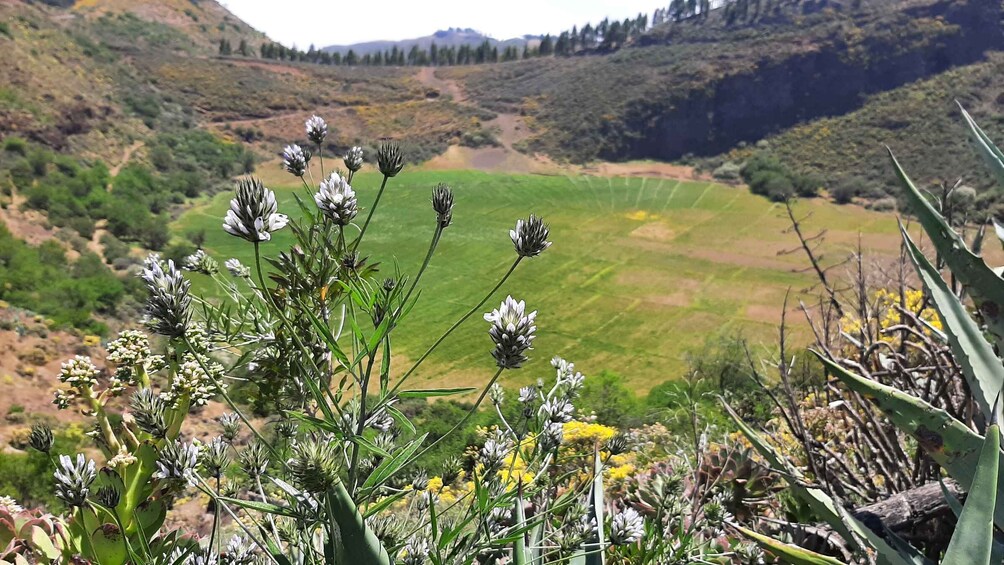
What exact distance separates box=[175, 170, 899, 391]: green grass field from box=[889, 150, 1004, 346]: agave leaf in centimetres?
1153

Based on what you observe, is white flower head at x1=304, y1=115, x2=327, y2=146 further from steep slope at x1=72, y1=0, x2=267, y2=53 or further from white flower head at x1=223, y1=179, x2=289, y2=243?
steep slope at x1=72, y1=0, x2=267, y2=53

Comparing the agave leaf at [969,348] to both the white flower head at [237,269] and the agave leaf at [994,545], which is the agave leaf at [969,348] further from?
the white flower head at [237,269]

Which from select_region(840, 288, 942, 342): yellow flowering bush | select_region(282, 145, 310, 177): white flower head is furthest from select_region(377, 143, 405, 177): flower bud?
select_region(840, 288, 942, 342): yellow flowering bush

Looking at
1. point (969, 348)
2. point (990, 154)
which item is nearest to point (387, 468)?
point (969, 348)

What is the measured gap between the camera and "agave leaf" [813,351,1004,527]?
58.9 inches

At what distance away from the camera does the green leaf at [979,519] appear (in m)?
1.10

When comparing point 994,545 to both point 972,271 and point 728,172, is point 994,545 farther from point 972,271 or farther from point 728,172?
point 728,172

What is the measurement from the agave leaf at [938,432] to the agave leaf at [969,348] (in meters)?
0.20

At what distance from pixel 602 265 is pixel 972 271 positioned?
25345mm

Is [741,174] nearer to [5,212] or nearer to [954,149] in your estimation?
[954,149]

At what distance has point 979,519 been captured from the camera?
1.13 meters

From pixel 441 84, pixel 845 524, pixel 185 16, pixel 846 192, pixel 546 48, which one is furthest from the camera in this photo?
pixel 185 16

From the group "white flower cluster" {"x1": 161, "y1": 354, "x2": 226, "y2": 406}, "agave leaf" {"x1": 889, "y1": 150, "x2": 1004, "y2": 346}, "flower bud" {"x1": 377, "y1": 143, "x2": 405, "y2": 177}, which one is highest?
"flower bud" {"x1": 377, "y1": 143, "x2": 405, "y2": 177}

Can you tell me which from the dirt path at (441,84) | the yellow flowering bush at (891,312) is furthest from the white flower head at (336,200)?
the dirt path at (441,84)
